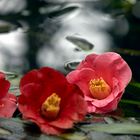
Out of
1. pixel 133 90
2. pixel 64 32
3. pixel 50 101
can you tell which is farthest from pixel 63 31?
pixel 50 101

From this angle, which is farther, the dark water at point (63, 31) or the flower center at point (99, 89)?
the dark water at point (63, 31)

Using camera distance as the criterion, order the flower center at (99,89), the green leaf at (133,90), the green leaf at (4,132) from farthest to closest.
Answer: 1. the green leaf at (133,90)
2. the flower center at (99,89)
3. the green leaf at (4,132)

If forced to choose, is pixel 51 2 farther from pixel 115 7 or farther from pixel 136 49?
pixel 136 49

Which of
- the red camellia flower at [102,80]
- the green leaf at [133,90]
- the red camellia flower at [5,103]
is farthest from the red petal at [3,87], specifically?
the green leaf at [133,90]

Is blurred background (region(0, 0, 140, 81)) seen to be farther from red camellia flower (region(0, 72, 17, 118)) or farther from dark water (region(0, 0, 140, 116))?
red camellia flower (region(0, 72, 17, 118))

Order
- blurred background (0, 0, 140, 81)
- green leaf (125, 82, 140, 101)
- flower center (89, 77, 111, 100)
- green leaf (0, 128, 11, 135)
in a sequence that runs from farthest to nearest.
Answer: blurred background (0, 0, 140, 81) → green leaf (125, 82, 140, 101) → flower center (89, 77, 111, 100) → green leaf (0, 128, 11, 135)

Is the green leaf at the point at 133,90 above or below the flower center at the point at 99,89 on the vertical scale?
below

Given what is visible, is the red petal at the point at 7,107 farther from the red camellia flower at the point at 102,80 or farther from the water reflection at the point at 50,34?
the water reflection at the point at 50,34

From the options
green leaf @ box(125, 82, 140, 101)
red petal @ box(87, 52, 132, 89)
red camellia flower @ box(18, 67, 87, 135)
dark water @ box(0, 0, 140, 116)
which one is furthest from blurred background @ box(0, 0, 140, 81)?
red camellia flower @ box(18, 67, 87, 135)
